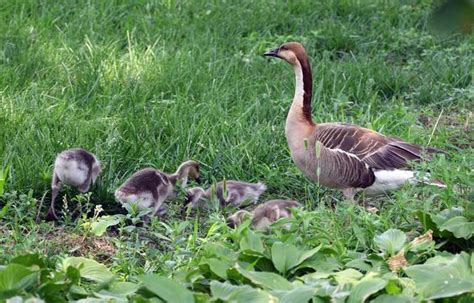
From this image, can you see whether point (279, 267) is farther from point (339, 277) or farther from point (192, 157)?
point (192, 157)

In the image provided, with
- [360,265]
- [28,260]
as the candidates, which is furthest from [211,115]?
[28,260]

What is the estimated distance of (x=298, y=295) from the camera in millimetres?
3998

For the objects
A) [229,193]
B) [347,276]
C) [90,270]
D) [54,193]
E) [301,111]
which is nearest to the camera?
[347,276]

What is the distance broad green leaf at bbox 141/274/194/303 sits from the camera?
3984 millimetres

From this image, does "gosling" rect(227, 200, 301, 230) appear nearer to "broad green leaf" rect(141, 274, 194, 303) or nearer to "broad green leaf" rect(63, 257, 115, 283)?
"broad green leaf" rect(63, 257, 115, 283)

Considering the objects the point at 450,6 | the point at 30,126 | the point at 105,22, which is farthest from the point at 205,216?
the point at 450,6

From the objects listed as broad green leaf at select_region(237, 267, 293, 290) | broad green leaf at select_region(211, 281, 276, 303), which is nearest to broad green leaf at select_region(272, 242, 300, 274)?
broad green leaf at select_region(237, 267, 293, 290)

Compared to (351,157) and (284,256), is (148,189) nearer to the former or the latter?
(351,157)

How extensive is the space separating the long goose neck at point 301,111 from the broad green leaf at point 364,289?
256cm

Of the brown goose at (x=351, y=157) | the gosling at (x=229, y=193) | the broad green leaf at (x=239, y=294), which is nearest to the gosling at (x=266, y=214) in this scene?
the gosling at (x=229, y=193)

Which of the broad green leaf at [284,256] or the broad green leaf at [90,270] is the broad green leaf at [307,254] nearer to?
the broad green leaf at [284,256]

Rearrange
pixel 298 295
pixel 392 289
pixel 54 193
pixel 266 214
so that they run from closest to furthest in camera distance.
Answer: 1. pixel 298 295
2. pixel 392 289
3. pixel 266 214
4. pixel 54 193

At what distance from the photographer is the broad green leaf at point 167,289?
157 inches

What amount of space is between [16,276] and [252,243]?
47.3 inches
